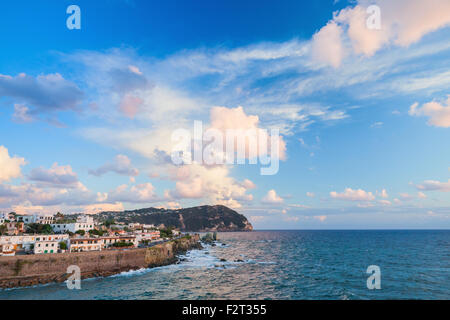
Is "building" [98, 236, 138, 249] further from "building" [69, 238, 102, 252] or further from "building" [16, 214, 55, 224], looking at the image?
"building" [16, 214, 55, 224]

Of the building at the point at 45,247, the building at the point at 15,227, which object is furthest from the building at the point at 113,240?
the building at the point at 15,227

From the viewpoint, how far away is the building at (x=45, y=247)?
58.9 meters

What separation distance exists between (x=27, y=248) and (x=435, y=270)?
102m

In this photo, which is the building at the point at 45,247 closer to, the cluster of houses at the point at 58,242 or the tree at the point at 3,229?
the cluster of houses at the point at 58,242

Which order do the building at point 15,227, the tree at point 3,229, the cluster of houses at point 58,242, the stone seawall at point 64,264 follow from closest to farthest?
the stone seawall at point 64,264 < the cluster of houses at point 58,242 < the tree at point 3,229 < the building at point 15,227

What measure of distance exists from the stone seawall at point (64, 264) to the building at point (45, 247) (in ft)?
22.1

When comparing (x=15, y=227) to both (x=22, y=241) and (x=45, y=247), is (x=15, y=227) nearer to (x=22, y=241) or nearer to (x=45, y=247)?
(x=22, y=241)

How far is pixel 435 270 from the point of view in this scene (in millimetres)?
63469

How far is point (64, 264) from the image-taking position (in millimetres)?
55156

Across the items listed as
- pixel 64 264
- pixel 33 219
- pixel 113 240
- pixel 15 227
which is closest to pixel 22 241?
pixel 64 264

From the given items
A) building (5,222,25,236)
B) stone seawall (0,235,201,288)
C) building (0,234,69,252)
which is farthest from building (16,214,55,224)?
stone seawall (0,235,201,288)

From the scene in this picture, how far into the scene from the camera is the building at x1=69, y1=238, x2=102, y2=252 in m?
65.2

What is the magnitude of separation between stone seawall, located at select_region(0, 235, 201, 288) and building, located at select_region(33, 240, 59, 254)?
265 inches
